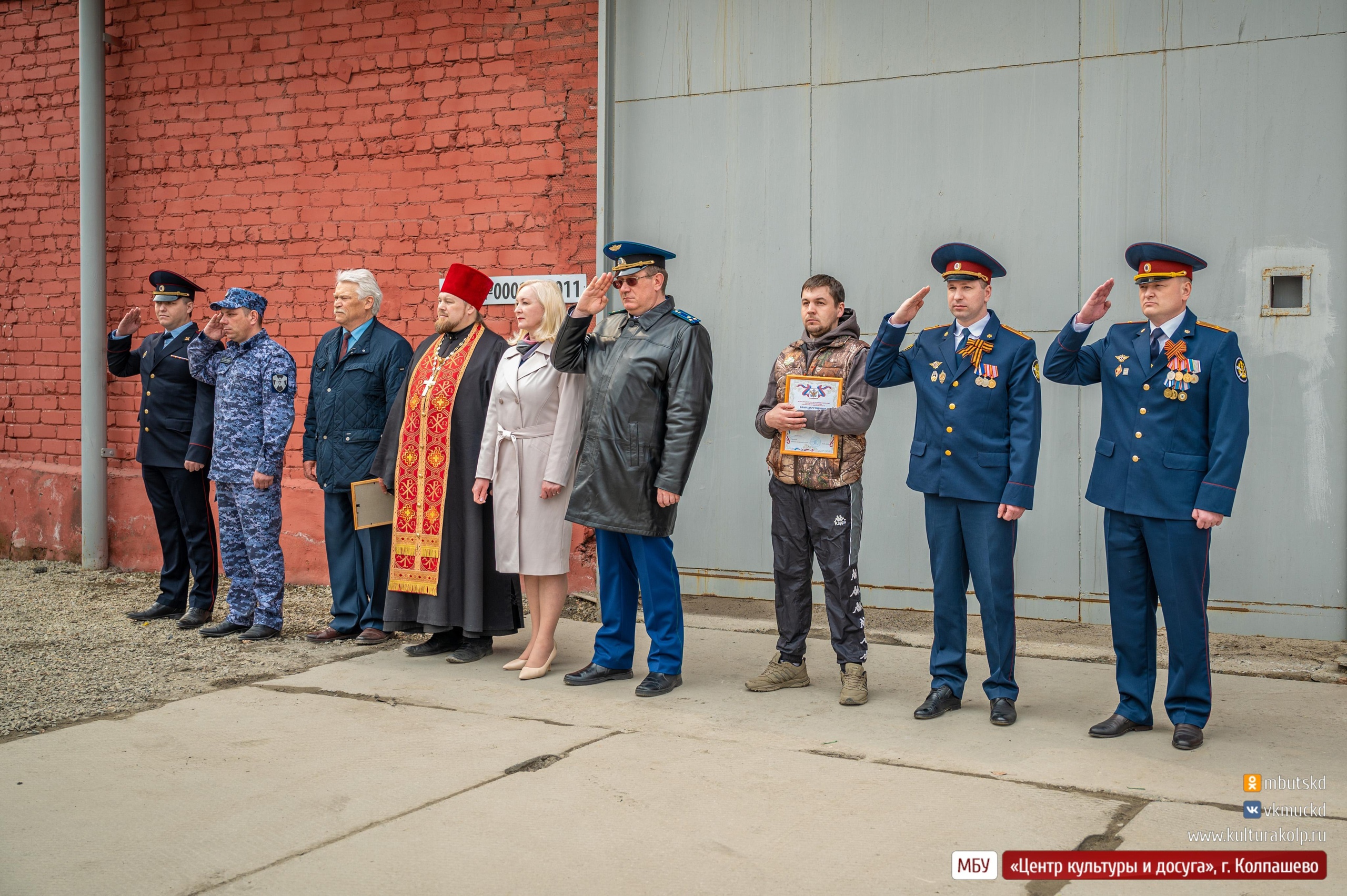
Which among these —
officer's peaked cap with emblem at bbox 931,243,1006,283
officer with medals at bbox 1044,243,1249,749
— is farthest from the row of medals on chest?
officer's peaked cap with emblem at bbox 931,243,1006,283

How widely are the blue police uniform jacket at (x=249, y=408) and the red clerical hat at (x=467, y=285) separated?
1168 millimetres

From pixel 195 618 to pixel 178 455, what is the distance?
91 centimetres

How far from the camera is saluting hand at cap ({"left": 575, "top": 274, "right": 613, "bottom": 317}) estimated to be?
5078 millimetres

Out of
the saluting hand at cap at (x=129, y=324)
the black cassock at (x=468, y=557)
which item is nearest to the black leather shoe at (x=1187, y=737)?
the black cassock at (x=468, y=557)

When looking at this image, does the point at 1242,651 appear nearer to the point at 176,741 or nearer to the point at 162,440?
the point at 176,741

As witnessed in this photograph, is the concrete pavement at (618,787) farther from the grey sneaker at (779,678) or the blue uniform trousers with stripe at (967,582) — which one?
the blue uniform trousers with stripe at (967,582)

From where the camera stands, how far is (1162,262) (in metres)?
4.32

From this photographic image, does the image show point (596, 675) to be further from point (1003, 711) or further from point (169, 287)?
point (169, 287)

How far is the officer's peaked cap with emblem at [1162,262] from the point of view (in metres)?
4.28

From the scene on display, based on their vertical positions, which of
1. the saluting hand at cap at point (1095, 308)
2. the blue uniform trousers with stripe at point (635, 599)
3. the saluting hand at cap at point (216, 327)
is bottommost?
the blue uniform trousers with stripe at point (635, 599)

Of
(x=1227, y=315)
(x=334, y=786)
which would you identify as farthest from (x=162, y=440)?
(x=1227, y=315)

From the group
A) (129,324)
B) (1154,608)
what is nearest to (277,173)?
(129,324)

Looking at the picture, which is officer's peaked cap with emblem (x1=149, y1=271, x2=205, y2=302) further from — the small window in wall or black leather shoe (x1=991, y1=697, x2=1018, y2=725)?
the small window in wall

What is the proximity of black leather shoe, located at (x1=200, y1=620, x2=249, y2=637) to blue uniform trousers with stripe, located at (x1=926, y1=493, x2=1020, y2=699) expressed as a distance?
367 cm
